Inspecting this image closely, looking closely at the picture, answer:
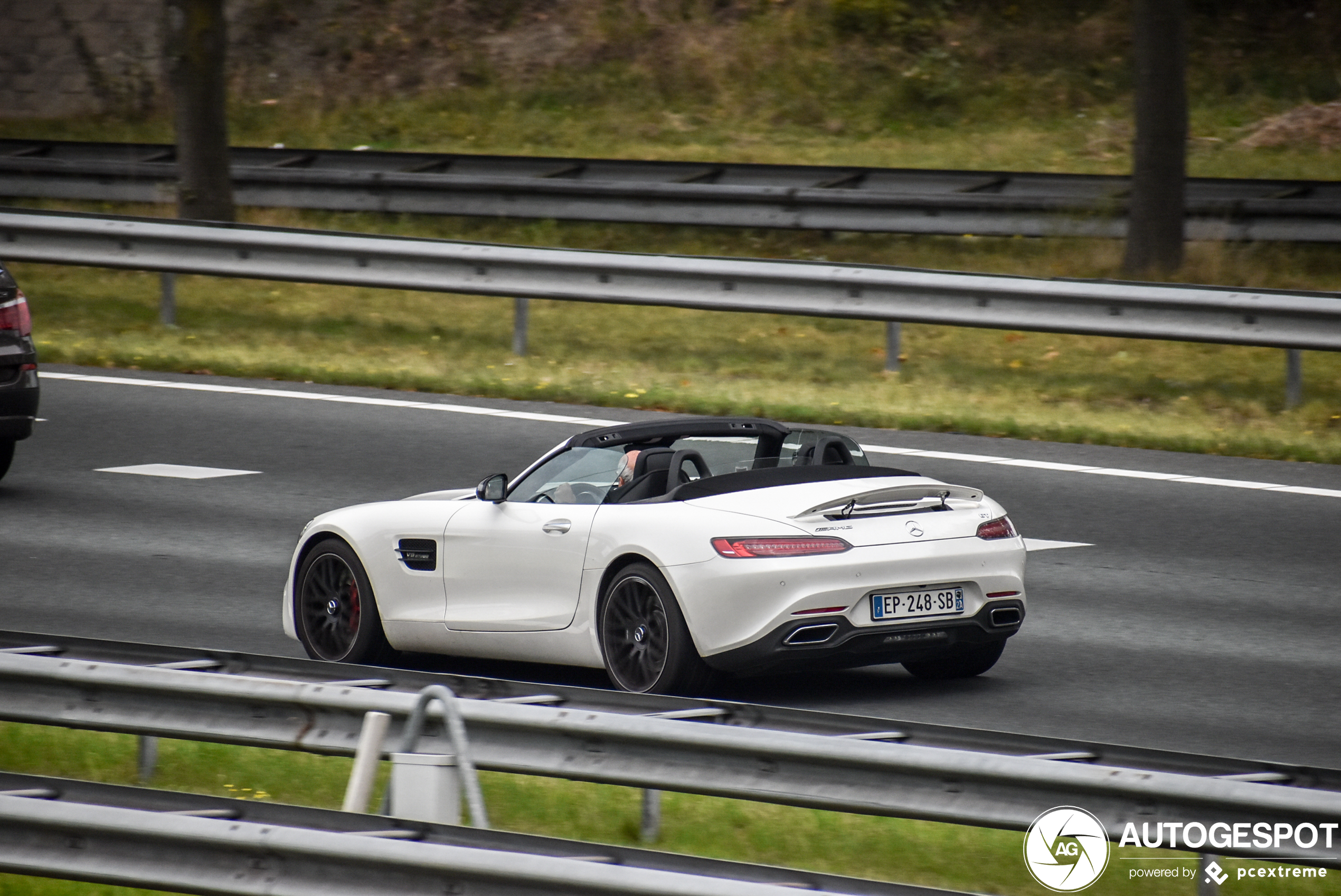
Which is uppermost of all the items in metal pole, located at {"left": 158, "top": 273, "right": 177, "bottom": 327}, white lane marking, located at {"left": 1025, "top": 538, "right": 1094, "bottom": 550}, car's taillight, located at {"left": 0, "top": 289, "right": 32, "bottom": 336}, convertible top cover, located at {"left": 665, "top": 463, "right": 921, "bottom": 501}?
metal pole, located at {"left": 158, "top": 273, "right": 177, "bottom": 327}

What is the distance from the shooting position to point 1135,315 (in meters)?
14.3

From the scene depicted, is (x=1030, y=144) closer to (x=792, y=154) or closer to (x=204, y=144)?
(x=792, y=154)

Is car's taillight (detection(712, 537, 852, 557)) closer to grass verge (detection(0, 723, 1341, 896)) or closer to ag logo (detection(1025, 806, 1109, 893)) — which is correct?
grass verge (detection(0, 723, 1341, 896))

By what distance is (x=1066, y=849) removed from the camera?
557 cm

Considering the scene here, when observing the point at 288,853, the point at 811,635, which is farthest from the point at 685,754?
the point at 811,635

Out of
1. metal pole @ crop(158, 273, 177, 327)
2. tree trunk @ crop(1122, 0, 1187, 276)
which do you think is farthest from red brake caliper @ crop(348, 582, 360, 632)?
tree trunk @ crop(1122, 0, 1187, 276)

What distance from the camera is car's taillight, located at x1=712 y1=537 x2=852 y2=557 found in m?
7.92

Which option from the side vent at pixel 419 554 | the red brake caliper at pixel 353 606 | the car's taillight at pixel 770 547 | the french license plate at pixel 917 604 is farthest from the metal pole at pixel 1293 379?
the red brake caliper at pixel 353 606

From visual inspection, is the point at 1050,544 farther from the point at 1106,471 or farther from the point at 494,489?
the point at 494,489

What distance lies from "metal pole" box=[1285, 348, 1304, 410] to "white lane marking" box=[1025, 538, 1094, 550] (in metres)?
3.79

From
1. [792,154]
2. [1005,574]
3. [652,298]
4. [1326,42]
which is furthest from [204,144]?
[1326,42]

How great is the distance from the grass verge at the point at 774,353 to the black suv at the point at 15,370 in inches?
133

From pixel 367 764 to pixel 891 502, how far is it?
3445 millimetres

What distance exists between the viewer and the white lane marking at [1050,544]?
11.0m
